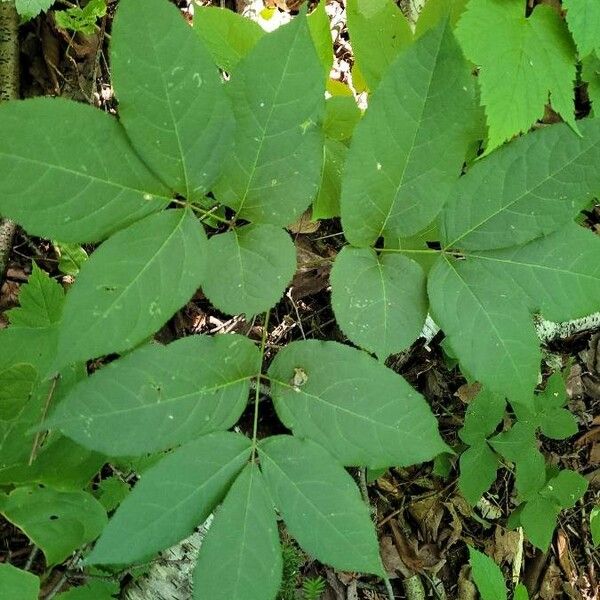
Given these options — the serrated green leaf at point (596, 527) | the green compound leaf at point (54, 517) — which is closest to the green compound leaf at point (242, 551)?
the green compound leaf at point (54, 517)

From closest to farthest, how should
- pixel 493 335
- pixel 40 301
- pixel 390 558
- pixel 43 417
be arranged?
pixel 493 335
pixel 43 417
pixel 40 301
pixel 390 558

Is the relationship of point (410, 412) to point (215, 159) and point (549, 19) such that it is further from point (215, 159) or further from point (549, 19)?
point (549, 19)

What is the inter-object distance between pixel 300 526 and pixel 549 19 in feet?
4.51

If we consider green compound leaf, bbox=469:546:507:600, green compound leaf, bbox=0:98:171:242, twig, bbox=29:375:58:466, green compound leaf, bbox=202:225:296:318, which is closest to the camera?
green compound leaf, bbox=0:98:171:242

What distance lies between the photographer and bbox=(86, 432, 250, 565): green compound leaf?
102 centimetres

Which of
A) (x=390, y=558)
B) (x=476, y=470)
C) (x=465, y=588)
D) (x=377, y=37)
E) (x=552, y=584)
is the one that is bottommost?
(x=552, y=584)

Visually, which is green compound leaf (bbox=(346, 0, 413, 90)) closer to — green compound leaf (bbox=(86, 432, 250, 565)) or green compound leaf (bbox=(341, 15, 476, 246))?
green compound leaf (bbox=(341, 15, 476, 246))

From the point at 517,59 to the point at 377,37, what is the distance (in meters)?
0.36

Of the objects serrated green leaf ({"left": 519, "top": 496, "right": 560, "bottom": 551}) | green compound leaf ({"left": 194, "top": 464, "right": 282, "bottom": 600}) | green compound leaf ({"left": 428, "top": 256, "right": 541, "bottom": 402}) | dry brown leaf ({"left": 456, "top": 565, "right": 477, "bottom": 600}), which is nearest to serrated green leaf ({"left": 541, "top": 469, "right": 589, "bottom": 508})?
serrated green leaf ({"left": 519, "top": 496, "right": 560, "bottom": 551})

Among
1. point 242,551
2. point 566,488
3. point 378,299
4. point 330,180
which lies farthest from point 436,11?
point 566,488

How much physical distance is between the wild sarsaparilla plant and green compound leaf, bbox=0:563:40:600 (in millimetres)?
76

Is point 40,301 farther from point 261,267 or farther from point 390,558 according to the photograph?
point 390,558

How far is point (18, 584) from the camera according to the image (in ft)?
3.64

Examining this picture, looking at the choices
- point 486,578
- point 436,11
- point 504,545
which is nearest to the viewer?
point 436,11
